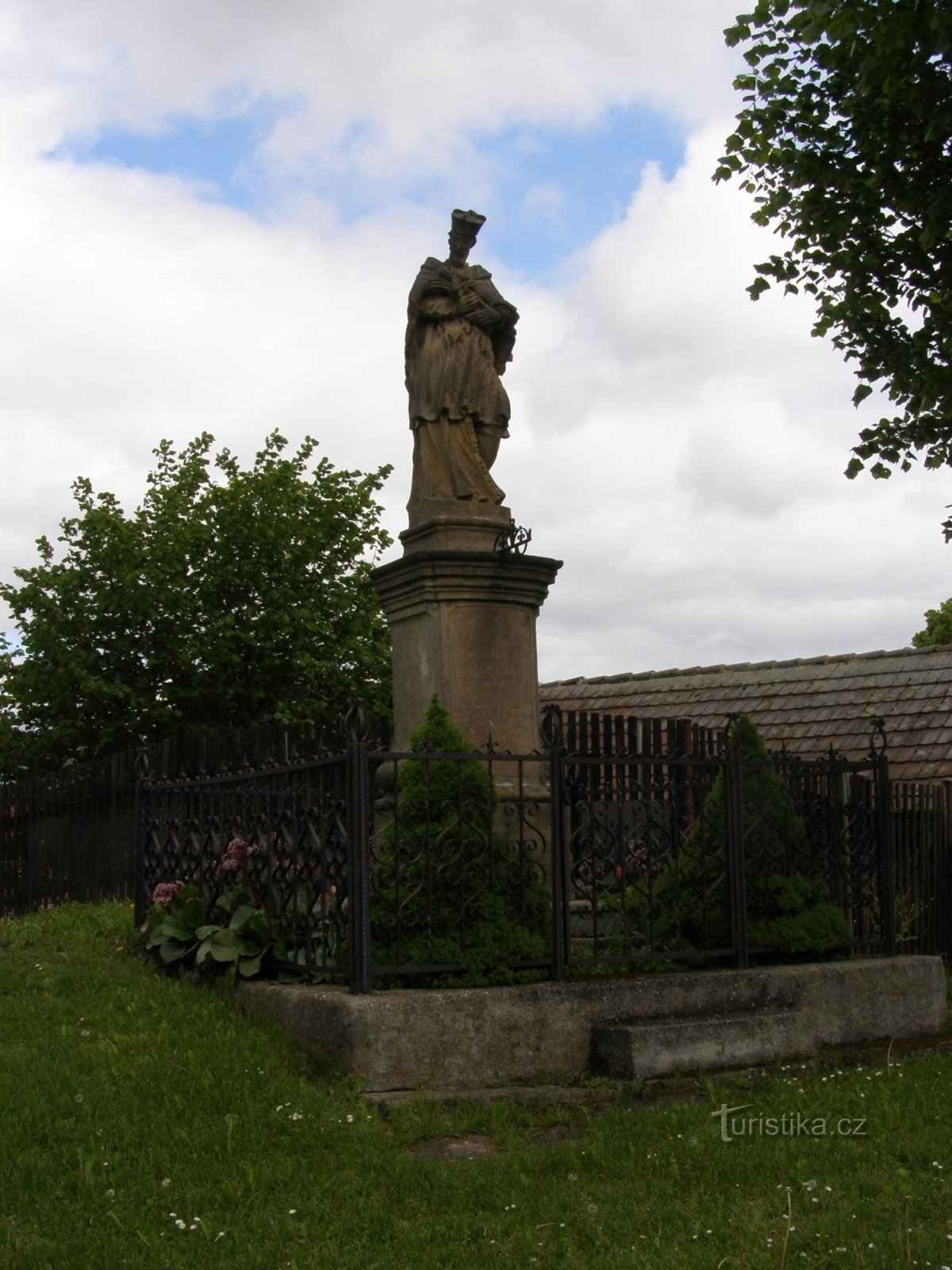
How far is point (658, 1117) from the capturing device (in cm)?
556

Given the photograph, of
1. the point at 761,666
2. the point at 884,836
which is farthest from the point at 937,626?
the point at 884,836

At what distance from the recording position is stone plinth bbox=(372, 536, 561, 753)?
8297mm

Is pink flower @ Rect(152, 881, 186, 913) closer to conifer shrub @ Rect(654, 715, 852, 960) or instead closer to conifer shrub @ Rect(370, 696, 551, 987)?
conifer shrub @ Rect(370, 696, 551, 987)

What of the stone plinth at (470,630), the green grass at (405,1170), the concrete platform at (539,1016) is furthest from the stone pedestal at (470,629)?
the green grass at (405,1170)

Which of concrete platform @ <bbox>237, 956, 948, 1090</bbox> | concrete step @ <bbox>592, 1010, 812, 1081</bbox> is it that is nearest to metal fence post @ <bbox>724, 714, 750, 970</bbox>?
concrete platform @ <bbox>237, 956, 948, 1090</bbox>

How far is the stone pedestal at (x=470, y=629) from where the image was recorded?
830cm

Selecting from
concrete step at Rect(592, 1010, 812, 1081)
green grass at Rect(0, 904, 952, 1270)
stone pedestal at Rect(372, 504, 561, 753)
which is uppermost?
stone pedestal at Rect(372, 504, 561, 753)

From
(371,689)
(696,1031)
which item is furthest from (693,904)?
(371,689)

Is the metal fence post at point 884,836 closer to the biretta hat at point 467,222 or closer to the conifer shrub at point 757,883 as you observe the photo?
the conifer shrub at point 757,883

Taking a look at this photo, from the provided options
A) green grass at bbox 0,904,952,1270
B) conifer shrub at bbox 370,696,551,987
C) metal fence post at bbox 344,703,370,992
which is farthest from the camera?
conifer shrub at bbox 370,696,551,987

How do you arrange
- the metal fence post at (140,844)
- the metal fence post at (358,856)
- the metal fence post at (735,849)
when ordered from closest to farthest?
the metal fence post at (358,856)
the metal fence post at (735,849)
the metal fence post at (140,844)

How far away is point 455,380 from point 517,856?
3.62 meters

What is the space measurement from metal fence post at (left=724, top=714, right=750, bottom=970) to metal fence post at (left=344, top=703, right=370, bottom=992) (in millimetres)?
2215

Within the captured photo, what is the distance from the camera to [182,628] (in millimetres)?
23109
